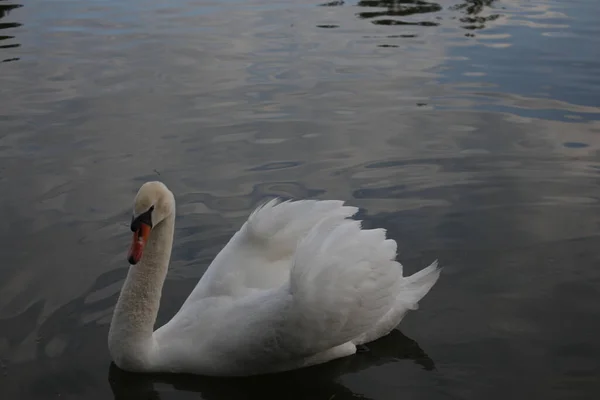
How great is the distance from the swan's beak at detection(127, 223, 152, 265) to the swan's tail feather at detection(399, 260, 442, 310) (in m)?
1.94

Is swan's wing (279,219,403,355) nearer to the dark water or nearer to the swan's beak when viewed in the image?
the dark water

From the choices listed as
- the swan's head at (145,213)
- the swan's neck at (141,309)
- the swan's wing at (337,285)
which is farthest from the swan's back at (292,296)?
the swan's head at (145,213)

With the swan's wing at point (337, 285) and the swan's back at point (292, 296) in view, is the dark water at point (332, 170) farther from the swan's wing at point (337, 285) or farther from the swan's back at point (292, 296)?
the swan's wing at point (337, 285)

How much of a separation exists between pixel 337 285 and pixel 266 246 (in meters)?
0.84

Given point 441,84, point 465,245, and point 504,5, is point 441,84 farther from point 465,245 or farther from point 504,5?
point 504,5

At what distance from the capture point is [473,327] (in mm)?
6562

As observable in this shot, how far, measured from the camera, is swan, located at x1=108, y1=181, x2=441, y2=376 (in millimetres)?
5727

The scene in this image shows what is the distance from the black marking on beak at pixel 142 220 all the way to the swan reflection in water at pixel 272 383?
1.12 m

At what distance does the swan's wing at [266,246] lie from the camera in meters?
6.32

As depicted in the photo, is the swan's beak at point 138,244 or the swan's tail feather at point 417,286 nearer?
the swan's beak at point 138,244

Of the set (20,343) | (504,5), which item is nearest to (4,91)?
(20,343)

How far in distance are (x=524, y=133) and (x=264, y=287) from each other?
542cm

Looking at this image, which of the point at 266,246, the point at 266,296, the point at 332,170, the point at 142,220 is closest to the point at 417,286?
the point at 266,246

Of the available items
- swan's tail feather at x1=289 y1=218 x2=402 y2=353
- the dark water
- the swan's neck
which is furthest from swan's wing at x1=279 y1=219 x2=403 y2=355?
the swan's neck
